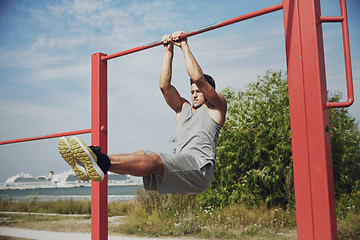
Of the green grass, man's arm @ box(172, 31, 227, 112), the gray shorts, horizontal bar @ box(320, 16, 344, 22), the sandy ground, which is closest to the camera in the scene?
horizontal bar @ box(320, 16, 344, 22)

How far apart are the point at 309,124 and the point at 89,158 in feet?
4.34

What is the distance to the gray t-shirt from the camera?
2.77 m

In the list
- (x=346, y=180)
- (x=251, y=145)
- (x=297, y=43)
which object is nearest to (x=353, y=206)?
(x=346, y=180)

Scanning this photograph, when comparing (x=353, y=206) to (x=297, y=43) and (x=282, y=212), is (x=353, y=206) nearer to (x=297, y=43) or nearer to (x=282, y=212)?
(x=282, y=212)

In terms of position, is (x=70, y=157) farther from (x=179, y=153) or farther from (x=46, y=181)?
(x=46, y=181)

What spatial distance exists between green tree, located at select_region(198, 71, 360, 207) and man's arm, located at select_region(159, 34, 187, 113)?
356 centimetres

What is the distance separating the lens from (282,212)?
20.3 ft

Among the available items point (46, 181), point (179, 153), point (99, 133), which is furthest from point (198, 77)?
point (46, 181)

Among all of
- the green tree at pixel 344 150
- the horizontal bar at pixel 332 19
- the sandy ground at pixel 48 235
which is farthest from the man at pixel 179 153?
the green tree at pixel 344 150

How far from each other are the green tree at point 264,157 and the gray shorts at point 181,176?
12.8ft

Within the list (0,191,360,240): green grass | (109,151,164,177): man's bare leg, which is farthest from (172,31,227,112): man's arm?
(0,191,360,240): green grass

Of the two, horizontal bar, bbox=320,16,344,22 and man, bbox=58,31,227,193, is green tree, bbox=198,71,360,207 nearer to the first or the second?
man, bbox=58,31,227,193

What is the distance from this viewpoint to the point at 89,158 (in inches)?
84.7

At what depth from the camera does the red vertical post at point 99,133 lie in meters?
3.19
